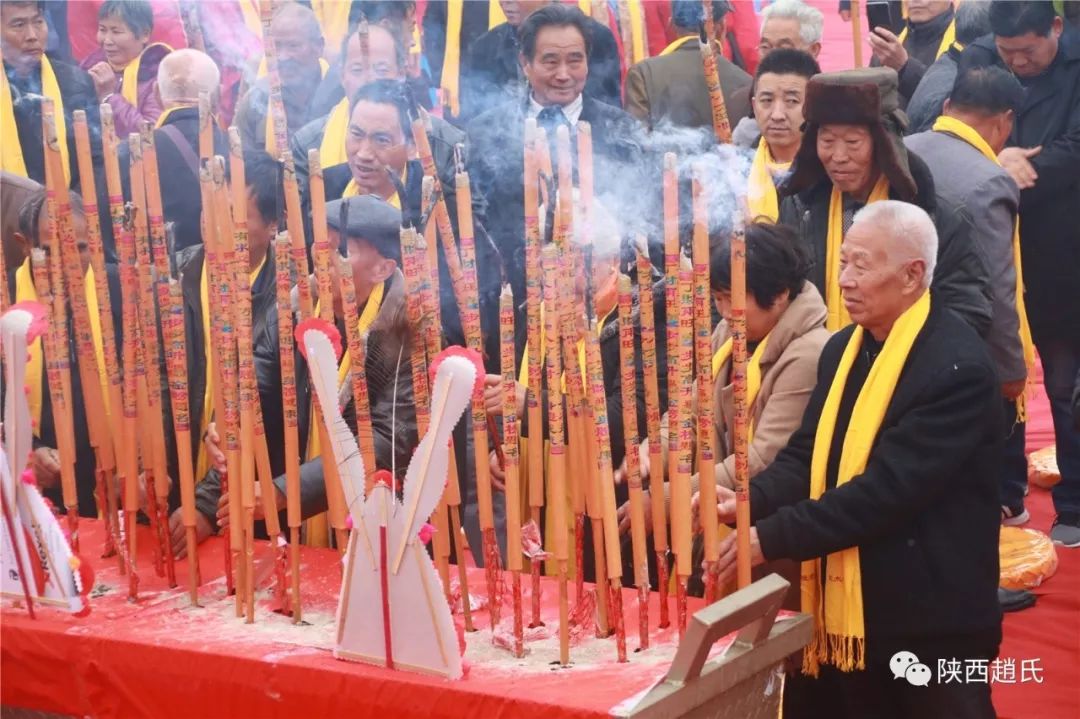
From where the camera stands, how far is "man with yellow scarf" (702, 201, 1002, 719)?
250 centimetres

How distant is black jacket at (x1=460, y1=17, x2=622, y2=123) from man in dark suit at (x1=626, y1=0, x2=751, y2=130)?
0.09m

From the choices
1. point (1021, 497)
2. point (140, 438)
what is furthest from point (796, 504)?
point (1021, 497)

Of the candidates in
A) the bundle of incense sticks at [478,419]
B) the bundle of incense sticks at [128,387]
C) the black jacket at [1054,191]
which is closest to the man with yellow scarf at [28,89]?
the bundle of incense sticks at [128,387]

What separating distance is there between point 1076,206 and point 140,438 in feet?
9.47

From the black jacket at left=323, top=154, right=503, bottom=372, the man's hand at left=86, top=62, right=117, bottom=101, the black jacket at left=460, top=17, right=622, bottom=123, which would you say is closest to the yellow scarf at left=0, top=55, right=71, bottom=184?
the man's hand at left=86, top=62, right=117, bottom=101

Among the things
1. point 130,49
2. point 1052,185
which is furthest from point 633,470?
point 130,49

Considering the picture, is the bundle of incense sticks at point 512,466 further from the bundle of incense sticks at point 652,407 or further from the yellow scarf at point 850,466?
the yellow scarf at point 850,466

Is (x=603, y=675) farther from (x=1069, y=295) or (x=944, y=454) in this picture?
(x=1069, y=295)

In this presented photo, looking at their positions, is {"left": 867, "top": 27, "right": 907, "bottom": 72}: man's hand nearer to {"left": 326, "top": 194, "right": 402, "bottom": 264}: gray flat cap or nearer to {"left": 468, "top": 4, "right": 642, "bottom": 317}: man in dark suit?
{"left": 468, "top": 4, "right": 642, "bottom": 317}: man in dark suit

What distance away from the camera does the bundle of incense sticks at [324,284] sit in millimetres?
2363

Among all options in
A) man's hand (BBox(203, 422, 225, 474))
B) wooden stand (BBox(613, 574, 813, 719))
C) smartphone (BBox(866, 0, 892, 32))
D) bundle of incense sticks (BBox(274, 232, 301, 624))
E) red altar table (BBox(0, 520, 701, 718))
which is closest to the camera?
wooden stand (BBox(613, 574, 813, 719))

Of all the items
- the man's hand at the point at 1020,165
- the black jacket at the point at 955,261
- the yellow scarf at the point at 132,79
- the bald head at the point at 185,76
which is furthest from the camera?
the yellow scarf at the point at 132,79

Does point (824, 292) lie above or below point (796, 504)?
above

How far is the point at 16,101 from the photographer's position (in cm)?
432
